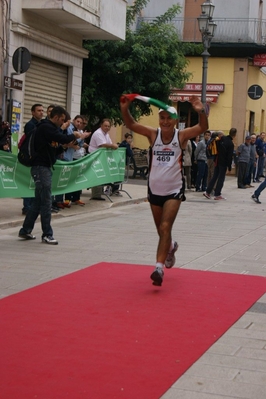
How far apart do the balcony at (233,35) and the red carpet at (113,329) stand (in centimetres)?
2817

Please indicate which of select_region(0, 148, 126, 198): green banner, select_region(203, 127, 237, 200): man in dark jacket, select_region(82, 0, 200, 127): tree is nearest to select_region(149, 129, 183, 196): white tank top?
select_region(0, 148, 126, 198): green banner

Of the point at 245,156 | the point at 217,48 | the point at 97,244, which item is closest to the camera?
the point at 97,244

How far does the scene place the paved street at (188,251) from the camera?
5.52 m

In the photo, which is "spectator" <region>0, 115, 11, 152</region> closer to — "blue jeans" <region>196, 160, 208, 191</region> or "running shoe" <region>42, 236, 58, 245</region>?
"running shoe" <region>42, 236, 58, 245</region>

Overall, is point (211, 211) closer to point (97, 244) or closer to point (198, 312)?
point (97, 244)

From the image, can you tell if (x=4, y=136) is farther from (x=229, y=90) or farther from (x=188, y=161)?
(x=229, y=90)

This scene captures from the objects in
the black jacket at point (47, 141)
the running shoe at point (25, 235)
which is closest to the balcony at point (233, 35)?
the running shoe at point (25, 235)

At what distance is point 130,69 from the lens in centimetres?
2738

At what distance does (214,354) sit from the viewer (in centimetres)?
606

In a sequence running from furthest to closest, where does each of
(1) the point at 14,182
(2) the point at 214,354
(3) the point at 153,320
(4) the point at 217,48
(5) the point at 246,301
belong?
(4) the point at 217,48 < (1) the point at 14,182 < (5) the point at 246,301 < (3) the point at 153,320 < (2) the point at 214,354

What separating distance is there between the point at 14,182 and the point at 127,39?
14.6 metres

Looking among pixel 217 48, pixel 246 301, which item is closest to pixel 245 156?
pixel 217 48

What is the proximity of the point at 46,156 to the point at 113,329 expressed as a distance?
5.12 metres

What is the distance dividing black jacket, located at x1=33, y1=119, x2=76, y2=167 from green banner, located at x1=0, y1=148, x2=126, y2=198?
2296 millimetres
